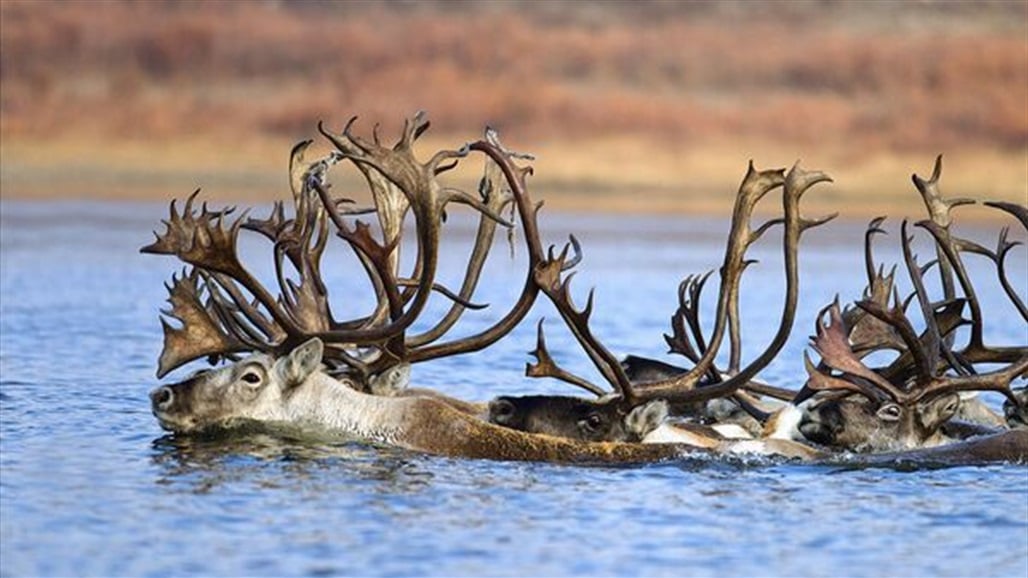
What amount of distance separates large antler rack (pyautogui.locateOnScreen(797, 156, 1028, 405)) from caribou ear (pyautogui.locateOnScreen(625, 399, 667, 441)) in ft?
2.65

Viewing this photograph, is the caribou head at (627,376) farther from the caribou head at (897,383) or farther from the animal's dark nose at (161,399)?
the animal's dark nose at (161,399)

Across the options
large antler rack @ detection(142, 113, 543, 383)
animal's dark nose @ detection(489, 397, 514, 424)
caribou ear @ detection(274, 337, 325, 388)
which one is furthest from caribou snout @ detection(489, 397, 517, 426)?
caribou ear @ detection(274, 337, 325, 388)

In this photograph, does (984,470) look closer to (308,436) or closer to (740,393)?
(740,393)

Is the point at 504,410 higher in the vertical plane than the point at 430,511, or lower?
higher

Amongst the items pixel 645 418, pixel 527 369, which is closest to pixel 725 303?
pixel 645 418

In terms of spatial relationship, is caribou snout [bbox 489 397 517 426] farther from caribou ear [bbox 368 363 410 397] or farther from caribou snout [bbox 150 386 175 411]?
caribou snout [bbox 150 386 175 411]

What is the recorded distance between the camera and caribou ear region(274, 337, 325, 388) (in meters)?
12.5

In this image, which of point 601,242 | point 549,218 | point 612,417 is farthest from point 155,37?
point 612,417

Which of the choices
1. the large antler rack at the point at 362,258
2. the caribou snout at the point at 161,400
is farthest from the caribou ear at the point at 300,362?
the caribou snout at the point at 161,400

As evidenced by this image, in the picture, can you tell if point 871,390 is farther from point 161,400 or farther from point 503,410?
point 161,400

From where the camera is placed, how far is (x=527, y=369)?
12.6 m

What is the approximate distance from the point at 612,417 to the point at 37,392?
4838 mm

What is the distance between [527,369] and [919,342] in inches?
82.8

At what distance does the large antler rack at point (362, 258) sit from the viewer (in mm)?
12453
